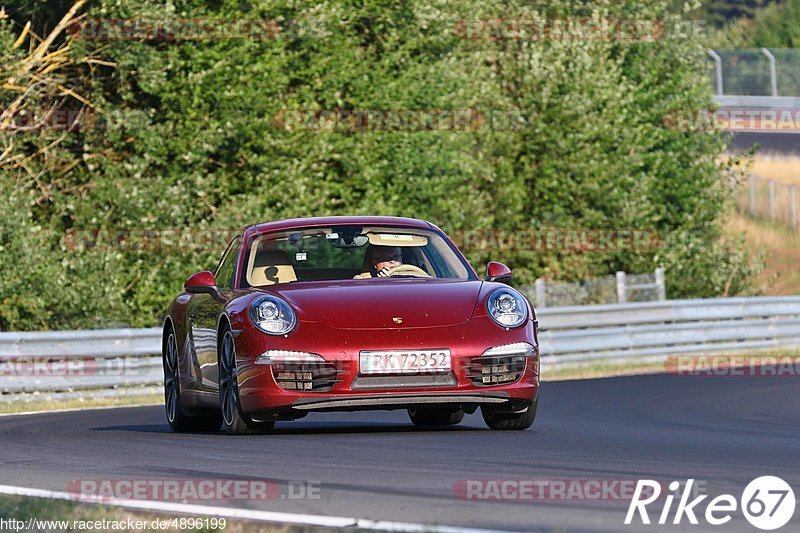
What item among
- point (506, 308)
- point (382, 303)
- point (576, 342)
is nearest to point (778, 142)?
point (576, 342)

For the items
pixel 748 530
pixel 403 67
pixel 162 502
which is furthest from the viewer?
pixel 403 67

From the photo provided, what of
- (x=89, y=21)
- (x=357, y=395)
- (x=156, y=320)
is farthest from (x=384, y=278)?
(x=89, y=21)

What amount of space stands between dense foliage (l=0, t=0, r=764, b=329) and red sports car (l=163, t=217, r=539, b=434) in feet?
38.2

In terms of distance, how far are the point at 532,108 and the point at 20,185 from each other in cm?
1079

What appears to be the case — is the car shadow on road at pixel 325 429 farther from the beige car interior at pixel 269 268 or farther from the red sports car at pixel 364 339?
the beige car interior at pixel 269 268

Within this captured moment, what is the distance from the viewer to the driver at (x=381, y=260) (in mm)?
10523

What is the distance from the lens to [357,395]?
9297 millimetres

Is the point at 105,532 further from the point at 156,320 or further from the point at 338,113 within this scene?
the point at 338,113

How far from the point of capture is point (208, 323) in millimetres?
10555

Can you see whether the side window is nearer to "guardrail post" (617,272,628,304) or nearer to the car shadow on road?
the car shadow on road

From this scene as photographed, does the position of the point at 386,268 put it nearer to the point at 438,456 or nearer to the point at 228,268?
the point at 228,268

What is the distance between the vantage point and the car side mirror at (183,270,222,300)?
10.5 metres

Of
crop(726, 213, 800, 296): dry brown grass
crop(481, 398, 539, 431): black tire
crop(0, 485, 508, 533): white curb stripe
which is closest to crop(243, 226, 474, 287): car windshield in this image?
crop(481, 398, 539, 431): black tire

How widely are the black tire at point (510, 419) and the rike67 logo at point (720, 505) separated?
11.1 ft
